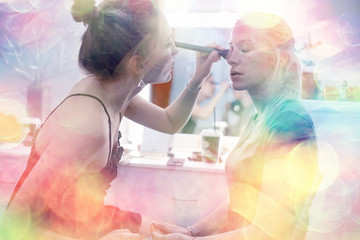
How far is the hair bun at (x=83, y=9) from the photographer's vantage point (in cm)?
84

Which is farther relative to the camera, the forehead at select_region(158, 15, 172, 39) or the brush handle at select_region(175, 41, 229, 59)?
the brush handle at select_region(175, 41, 229, 59)

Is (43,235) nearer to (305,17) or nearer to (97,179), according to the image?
(97,179)

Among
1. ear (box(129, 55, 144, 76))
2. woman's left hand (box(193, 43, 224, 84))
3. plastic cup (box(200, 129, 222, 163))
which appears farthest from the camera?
plastic cup (box(200, 129, 222, 163))

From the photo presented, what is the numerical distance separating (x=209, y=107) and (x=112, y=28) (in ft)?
4.82

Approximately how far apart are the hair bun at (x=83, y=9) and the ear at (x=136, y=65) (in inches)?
6.1

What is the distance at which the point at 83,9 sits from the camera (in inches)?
33.4

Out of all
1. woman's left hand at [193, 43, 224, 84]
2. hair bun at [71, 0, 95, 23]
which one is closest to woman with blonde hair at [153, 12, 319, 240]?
woman's left hand at [193, 43, 224, 84]

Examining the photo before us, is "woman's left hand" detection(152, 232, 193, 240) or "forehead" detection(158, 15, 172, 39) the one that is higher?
"forehead" detection(158, 15, 172, 39)

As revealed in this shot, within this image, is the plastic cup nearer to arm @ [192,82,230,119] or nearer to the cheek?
arm @ [192,82,230,119]

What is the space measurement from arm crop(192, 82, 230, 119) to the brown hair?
1382 mm

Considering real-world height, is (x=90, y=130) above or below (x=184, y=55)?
below

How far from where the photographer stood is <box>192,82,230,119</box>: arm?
224 centimetres

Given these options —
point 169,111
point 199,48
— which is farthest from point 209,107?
point 199,48

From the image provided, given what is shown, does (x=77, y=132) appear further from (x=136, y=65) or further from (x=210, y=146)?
(x=210, y=146)
